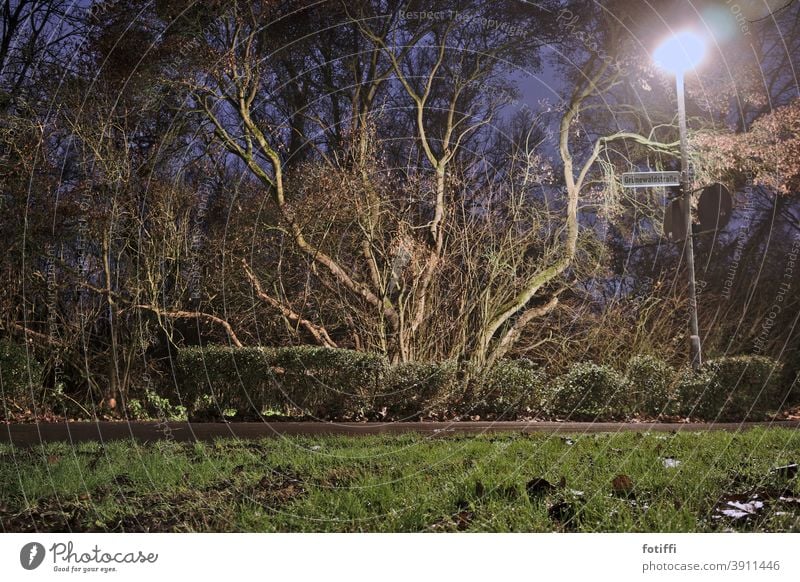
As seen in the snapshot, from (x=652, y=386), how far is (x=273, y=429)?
3.00 meters

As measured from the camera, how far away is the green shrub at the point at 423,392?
210 inches

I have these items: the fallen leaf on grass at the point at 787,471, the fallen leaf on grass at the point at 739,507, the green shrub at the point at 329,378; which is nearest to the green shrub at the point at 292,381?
the green shrub at the point at 329,378

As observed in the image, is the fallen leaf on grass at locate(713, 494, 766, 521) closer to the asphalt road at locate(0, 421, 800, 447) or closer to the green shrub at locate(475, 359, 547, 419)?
the asphalt road at locate(0, 421, 800, 447)

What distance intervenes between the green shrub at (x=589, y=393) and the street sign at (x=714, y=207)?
4.64ft

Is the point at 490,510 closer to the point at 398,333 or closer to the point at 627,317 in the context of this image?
the point at 398,333

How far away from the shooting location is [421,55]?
4953 mm

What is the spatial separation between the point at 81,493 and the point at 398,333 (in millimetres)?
3127

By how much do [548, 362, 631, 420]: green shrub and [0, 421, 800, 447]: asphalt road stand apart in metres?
0.52

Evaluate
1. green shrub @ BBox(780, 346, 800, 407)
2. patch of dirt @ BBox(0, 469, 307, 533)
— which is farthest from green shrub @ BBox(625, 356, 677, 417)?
patch of dirt @ BBox(0, 469, 307, 533)

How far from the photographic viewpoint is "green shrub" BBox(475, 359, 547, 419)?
5383 mm

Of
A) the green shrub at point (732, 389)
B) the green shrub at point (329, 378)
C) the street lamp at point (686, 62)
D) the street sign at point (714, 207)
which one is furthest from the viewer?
the green shrub at point (329, 378)

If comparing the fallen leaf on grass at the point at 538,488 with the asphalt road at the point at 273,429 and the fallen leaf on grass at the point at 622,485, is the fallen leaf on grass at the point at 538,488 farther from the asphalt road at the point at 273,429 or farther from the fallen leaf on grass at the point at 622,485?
the asphalt road at the point at 273,429
